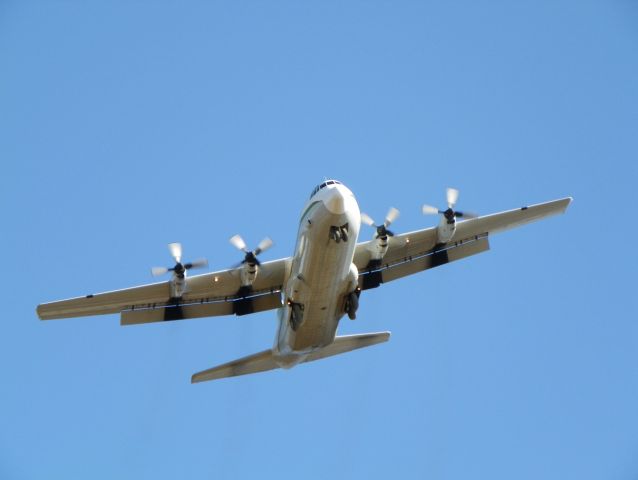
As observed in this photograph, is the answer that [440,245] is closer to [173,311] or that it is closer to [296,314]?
[296,314]

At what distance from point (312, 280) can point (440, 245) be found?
273 inches

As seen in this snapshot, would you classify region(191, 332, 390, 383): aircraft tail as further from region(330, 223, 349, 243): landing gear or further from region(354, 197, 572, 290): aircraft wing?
region(330, 223, 349, 243): landing gear

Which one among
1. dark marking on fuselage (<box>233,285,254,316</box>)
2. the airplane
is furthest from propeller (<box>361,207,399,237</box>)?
dark marking on fuselage (<box>233,285,254,316</box>)

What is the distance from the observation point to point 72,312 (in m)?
33.0

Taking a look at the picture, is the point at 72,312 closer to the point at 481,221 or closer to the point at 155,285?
the point at 155,285

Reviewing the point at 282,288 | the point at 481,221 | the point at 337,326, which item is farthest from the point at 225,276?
the point at 481,221

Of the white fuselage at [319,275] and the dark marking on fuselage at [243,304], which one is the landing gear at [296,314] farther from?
the dark marking on fuselage at [243,304]

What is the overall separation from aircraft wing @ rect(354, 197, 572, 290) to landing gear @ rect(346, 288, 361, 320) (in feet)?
10.0

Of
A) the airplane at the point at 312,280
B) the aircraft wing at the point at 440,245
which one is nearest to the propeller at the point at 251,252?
the airplane at the point at 312,280

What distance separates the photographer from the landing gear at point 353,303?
32.0 m

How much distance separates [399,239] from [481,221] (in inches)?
134

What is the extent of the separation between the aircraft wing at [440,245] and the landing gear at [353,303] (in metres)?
3.06

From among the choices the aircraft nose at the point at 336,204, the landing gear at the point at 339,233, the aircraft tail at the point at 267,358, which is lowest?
the aircraft tail at the point at 267,358

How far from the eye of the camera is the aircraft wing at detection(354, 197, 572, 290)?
35281 mm
